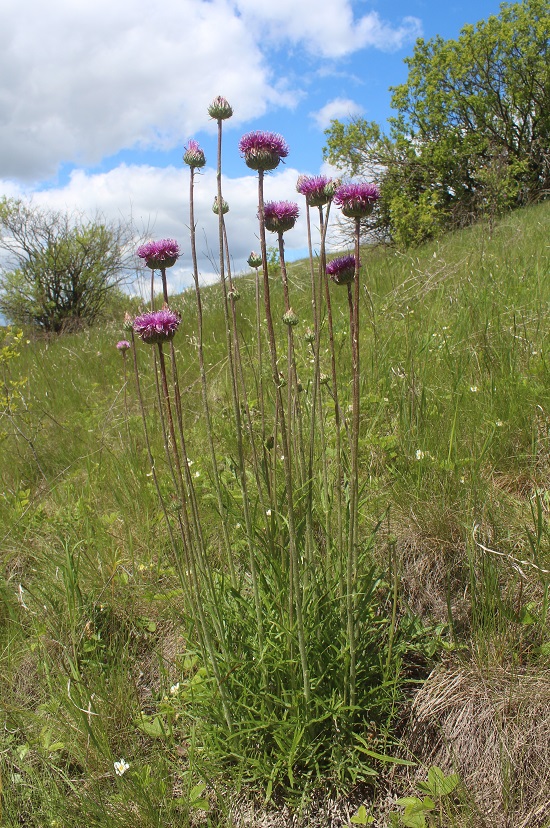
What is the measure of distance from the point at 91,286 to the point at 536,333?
17929mm

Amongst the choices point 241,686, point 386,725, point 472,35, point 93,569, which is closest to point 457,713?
point 386,725

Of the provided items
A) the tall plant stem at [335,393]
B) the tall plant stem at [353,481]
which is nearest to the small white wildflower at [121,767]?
the tall plant stem at [353,481]

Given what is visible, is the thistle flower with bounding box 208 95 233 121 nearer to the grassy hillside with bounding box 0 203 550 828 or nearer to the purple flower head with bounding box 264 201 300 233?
the purple flower head with bounding box 264 201 300 233

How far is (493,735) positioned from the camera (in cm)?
146

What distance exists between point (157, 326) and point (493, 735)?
4.53ft

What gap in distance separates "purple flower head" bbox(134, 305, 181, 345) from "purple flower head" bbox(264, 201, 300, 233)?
14.2 inches

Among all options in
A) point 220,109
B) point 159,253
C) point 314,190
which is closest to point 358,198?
point 314,190

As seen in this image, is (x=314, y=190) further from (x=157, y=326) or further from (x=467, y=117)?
(x=467, y=117)

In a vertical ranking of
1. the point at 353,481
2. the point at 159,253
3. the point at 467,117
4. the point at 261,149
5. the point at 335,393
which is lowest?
the point at 353,481

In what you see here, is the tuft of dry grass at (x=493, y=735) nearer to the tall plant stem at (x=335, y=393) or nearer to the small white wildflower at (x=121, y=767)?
the tall plant stem at (x=335, y=393)

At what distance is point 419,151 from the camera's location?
14.8 metres

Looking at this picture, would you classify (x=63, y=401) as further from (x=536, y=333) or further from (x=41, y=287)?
(x=41, y=287)

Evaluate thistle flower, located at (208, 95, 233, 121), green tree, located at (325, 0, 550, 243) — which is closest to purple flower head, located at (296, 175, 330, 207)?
thistle flower, located at (208, 95, 233, 121)

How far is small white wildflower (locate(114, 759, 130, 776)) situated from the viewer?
4.72ft
